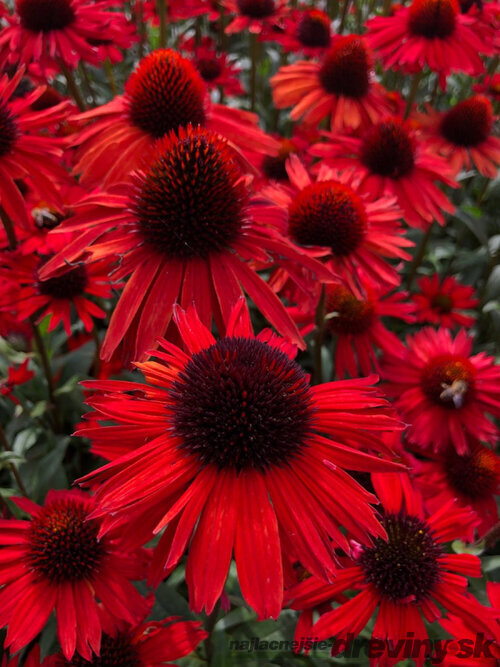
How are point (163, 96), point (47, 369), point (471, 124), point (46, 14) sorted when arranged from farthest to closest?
1. point (471, 124)
2. point (46, 14)
3. point (47, 369)
4. point (163, 96)

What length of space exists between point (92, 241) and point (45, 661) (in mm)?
794

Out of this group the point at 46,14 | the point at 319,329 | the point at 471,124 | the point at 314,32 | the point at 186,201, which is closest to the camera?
the point at 186,201

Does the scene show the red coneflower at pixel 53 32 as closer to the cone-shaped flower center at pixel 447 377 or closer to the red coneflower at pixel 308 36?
the red coneflower at pixel 308 36

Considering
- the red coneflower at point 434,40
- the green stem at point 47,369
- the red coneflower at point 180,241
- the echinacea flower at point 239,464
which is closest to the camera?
the echinacea flower at point 239,464

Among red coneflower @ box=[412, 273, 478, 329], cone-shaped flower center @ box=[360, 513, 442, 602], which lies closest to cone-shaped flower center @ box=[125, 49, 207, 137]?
cone-shaped flower center @ box=[360, 513, 442, 602]

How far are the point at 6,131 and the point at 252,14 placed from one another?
1701mm

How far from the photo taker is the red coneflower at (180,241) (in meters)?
1.05

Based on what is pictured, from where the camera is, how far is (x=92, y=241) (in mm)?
1096

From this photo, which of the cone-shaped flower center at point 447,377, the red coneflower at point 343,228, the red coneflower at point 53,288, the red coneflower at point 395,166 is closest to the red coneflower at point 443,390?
the cone-shaped flower center at point 447,377

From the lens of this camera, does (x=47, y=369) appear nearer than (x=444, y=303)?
Yes

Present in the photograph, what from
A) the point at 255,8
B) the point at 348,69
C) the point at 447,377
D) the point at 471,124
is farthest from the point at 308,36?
the point at 447,377

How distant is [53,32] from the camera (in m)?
1.82

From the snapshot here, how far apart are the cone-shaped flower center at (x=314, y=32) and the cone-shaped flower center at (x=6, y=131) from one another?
Result: 1.66 meters

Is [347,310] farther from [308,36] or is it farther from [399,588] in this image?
[308,36]
